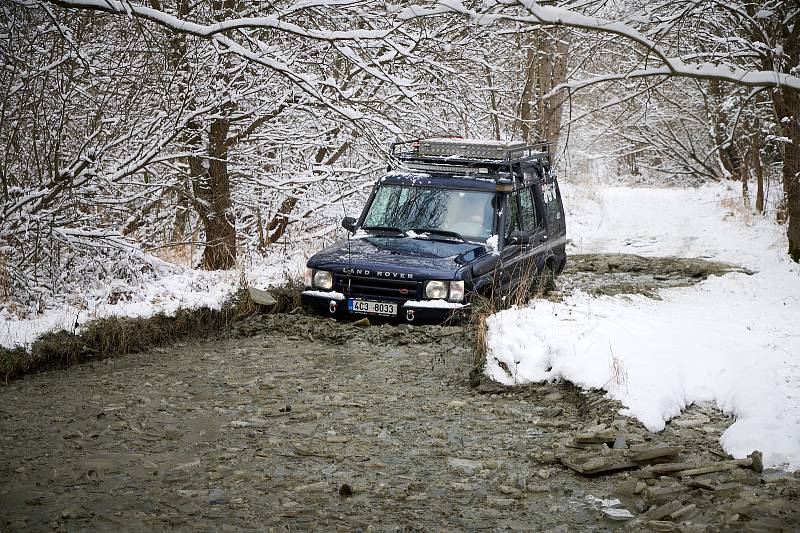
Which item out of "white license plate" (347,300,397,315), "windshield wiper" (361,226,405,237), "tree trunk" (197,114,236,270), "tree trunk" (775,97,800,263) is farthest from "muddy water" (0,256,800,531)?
"tree trunk" (775,97,800,263)

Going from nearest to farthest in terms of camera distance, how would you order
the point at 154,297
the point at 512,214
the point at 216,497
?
the point at 216,497, the point at 154,297, the point at 512,214

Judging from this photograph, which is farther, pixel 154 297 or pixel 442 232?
pixel 154 297

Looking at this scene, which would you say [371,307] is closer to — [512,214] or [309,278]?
[309,278]

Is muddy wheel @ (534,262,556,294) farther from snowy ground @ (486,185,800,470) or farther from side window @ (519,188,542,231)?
snowy ground @ (486,185,800,470)

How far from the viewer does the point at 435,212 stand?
31.8ft

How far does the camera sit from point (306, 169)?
41.4 ft

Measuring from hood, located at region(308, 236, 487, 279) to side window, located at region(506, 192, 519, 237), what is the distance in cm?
69

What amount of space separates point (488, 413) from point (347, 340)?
2.42 m

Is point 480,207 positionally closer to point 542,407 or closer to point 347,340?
point 347,340

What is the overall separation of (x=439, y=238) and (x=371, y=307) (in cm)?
122

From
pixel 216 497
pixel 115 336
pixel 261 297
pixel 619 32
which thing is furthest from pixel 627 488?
pixel 261 297

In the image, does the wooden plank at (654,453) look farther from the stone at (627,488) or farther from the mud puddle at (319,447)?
the stone at (627,488)

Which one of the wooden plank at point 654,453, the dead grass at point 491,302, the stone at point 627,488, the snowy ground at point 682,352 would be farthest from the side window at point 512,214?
the stone at point 627,488

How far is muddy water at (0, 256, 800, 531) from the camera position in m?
4.70
